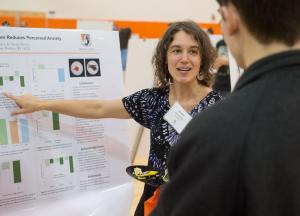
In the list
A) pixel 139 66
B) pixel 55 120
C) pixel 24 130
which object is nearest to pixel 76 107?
pixel 55 120

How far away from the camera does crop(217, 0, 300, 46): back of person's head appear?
2.07 feet

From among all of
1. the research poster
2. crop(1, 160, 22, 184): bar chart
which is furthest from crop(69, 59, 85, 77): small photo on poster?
crop(1, 160, 22, 184): bar chart

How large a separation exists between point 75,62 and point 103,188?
667mm

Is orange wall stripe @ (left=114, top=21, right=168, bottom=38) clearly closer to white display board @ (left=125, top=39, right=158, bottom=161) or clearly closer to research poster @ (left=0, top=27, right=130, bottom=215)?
white display board @ (left=125, top=39, right=158, bottom=161)

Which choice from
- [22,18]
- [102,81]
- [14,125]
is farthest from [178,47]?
[22,18]

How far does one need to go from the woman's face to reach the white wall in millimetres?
7021

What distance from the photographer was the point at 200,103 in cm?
168

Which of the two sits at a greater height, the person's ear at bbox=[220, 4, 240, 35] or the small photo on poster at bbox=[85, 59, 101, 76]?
the person's ear at bbox=[220, 4, 240, 35]

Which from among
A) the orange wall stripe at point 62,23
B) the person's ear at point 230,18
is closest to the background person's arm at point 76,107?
the person's ear at point 230,18

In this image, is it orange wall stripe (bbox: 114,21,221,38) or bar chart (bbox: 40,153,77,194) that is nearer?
bar chart (bbox: 40,153,77,194)

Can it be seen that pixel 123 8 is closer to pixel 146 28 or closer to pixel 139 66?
pixel 146 28

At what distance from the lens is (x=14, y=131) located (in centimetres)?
165

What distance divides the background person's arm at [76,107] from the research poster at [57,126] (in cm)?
4

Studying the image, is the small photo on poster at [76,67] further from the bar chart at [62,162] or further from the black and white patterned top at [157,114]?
the bar chart at [62,162]
